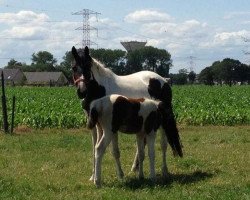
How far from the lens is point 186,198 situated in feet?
27.0

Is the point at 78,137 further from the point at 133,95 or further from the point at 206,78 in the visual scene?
the point at 206,78

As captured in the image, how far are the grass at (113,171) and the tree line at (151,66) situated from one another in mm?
35006

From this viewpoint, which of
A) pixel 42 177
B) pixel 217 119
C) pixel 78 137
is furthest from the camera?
pixel 217 119

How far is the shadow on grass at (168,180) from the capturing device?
31.4 feet

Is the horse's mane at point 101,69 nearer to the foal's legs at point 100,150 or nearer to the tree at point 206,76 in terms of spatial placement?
Result: the foal's legs at point 100,150

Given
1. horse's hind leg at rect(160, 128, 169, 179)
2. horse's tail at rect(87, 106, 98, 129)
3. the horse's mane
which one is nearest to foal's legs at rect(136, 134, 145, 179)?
horse's hind leg at rect(160, 128, 169, 179)

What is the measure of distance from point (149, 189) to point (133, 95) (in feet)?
7.27

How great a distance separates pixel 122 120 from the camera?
9742mm

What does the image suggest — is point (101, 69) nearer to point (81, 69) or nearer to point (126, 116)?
point (81, 69)

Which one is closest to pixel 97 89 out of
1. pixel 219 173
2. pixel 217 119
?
pixel 219 173

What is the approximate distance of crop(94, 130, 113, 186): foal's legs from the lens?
9.55m

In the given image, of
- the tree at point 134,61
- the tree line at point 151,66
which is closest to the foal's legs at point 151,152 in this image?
the tree line at point 151,66

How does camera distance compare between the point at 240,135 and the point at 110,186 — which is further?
the point at 240,135

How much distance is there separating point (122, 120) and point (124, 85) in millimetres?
1107
